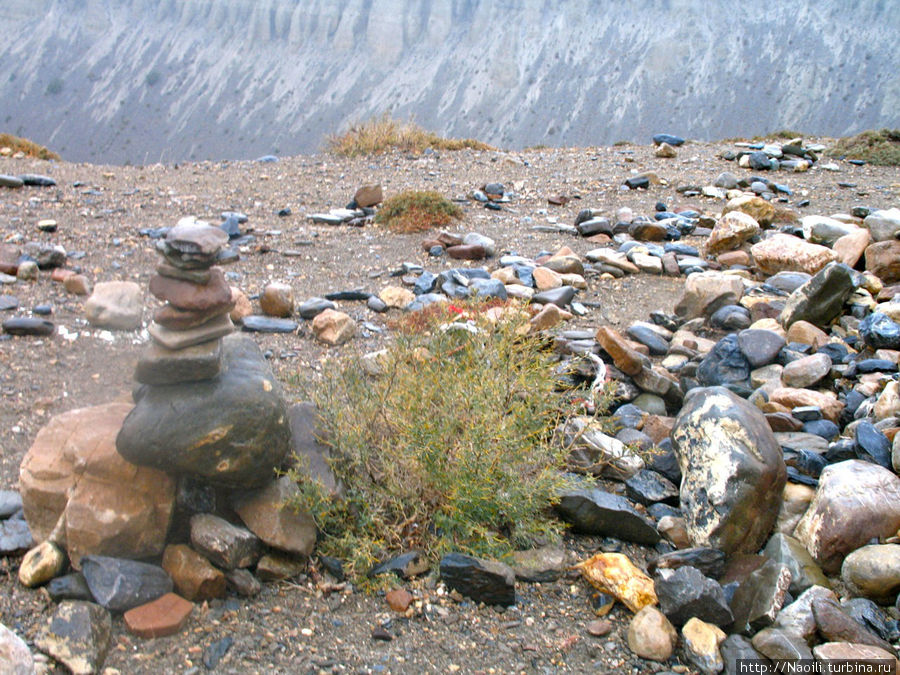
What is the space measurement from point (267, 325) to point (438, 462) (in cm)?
283

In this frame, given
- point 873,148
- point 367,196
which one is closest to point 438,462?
point 367,196

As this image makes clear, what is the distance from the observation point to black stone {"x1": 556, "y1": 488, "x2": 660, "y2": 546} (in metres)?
3.08

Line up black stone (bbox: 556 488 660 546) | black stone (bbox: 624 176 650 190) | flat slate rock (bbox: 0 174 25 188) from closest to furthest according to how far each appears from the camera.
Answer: black stone (bbox: 556 488 660 546) < flat slate rock (bbox: 0 174 25 188) < black stone (bbox: 624 176 650 190)

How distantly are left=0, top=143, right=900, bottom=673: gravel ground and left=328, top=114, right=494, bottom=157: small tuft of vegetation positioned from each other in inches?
22.5

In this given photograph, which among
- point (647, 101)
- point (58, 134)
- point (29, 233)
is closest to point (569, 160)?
point (29, 233)

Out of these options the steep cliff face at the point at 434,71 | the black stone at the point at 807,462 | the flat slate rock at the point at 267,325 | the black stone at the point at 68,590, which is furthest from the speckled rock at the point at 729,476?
the steep cliff face at the point at 434,71

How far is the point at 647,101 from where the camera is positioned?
34.5m

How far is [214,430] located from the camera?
2748 mm

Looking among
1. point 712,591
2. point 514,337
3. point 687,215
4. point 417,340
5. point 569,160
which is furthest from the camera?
point 569,160

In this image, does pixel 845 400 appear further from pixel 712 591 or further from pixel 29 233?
pixel 29 233

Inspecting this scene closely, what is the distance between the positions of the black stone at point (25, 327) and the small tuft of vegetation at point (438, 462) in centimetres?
246

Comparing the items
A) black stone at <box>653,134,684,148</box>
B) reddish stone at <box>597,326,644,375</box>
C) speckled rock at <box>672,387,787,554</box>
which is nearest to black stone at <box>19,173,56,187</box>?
reddish stone at <box>597,326,644,375</box>

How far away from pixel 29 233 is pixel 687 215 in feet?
23.6

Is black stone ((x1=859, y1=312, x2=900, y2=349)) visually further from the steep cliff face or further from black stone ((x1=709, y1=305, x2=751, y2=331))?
the steep cliff face
